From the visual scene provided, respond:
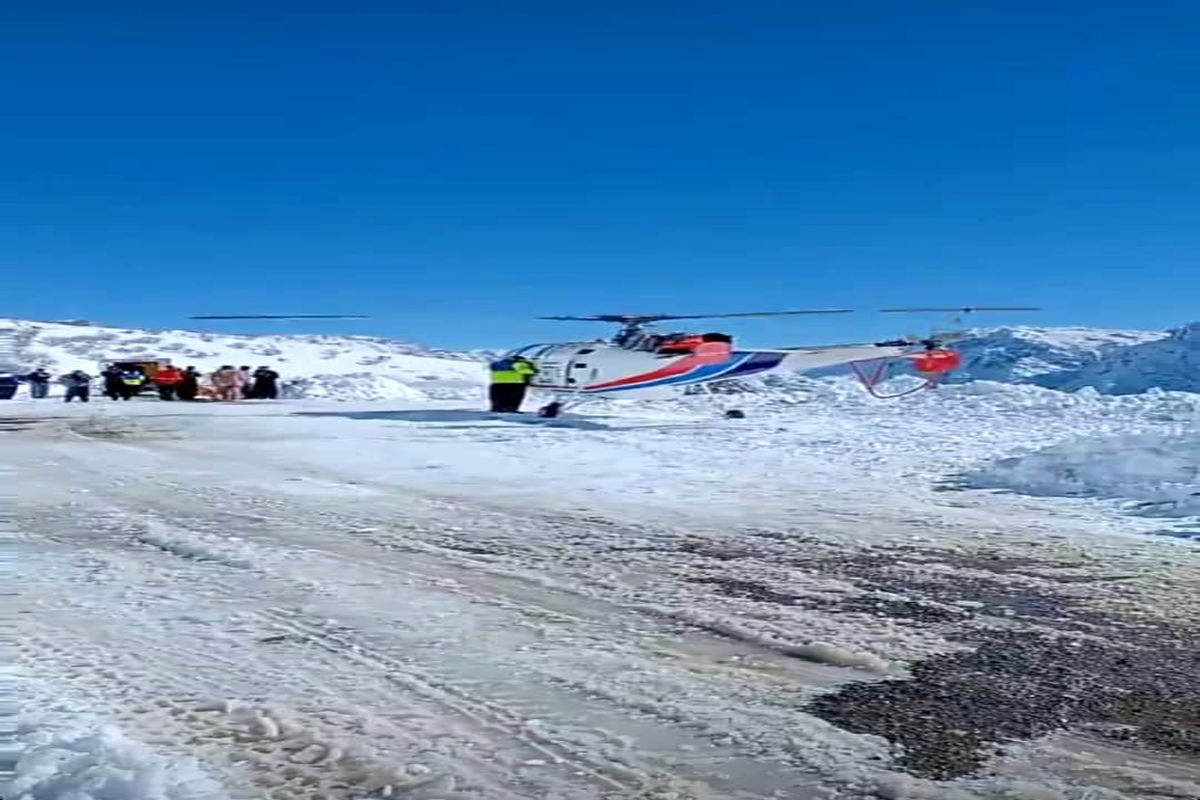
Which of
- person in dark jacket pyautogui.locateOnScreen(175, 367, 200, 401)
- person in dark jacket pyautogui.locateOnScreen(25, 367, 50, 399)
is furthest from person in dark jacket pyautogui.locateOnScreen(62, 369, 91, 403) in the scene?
person in dark jacket pyautogui.locateOnScreen(25, 367, 50, 399)

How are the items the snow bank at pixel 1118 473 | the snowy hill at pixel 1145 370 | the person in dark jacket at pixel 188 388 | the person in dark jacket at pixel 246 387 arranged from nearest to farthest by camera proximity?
the snow bank at pixel 1118 473
the person in dark jacket at pixel 188 388
the person in dark jacket at pixel 246 387
the snowy hill at pixel 1145 370

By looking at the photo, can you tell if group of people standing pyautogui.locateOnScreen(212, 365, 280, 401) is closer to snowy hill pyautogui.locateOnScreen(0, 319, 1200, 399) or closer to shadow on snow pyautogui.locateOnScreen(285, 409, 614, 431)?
snowy hill pyautogui.locateOnScreen(0, 319, 1200, 399)

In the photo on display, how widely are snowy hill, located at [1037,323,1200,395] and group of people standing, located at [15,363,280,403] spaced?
44843 millimetres

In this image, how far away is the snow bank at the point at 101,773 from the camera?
3.18m

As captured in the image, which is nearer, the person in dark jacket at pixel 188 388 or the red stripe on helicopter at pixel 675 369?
the red stripe on helicopter at pixel 675 369

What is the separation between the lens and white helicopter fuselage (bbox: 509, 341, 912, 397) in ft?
81.7

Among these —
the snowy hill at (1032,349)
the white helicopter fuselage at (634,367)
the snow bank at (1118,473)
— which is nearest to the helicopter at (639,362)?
the white helicopter fuselage at (634,367)

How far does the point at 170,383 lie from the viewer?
36312 millimetres

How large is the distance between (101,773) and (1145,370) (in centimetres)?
7198

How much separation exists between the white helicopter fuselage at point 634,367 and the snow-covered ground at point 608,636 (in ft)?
41.2

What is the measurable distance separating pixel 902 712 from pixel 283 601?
354 centimetres

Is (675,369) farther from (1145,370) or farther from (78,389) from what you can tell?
(1145,370)

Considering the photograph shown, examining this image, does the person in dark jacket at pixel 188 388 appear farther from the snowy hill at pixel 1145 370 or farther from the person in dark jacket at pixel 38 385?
the snowy hill at pixel 1145 370

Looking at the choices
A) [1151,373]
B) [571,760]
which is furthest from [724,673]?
[1151,373]
